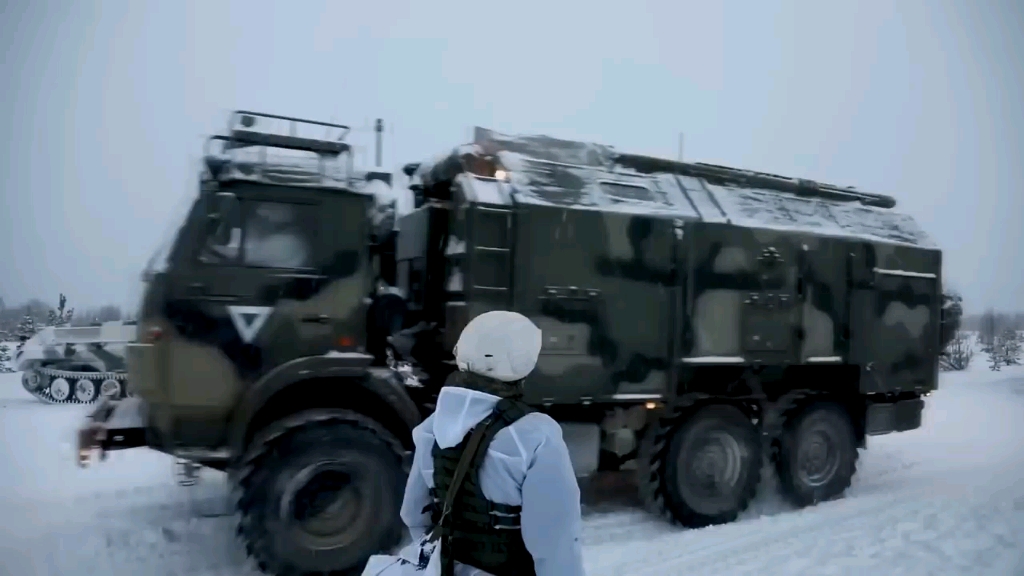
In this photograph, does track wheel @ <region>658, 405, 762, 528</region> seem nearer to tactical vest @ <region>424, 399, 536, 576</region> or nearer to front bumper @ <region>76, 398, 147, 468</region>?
front bumper @ <region>76, 398, 147, 468</region>

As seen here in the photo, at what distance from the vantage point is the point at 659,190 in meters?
6.36

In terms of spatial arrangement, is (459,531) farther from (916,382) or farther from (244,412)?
(916,382)

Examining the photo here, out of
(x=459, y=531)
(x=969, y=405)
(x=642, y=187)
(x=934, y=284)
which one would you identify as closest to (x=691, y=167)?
(x=642, y=187)

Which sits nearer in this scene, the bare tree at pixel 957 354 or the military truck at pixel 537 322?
the military truck at pixel 537 322

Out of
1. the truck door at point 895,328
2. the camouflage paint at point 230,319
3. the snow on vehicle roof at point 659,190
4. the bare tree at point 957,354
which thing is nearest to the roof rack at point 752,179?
the snow on vehicle roof at point 659,190

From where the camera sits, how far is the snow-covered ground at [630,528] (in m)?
5.00

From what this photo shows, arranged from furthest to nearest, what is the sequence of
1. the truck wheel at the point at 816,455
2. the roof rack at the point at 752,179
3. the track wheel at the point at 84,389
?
1. the track wheel at the point at 84,389
2. the truck wheel at the point at 816,455
3. the roof rack at the point at 752,179

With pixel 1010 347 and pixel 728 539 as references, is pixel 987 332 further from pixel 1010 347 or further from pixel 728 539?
pixel 728 539

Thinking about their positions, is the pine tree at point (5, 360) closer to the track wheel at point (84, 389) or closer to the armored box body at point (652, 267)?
the track wheel at point (84, 389)

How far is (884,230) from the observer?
7.60m

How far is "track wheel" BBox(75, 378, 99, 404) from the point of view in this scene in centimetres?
1301

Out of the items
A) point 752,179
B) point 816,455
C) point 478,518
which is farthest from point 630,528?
point 478,518

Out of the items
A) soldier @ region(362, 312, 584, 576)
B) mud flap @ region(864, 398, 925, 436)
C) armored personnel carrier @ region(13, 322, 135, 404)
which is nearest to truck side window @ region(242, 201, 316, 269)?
soldier @ region(362, 312, 584, 576)

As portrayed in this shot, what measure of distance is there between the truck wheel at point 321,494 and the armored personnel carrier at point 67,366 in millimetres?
8926
